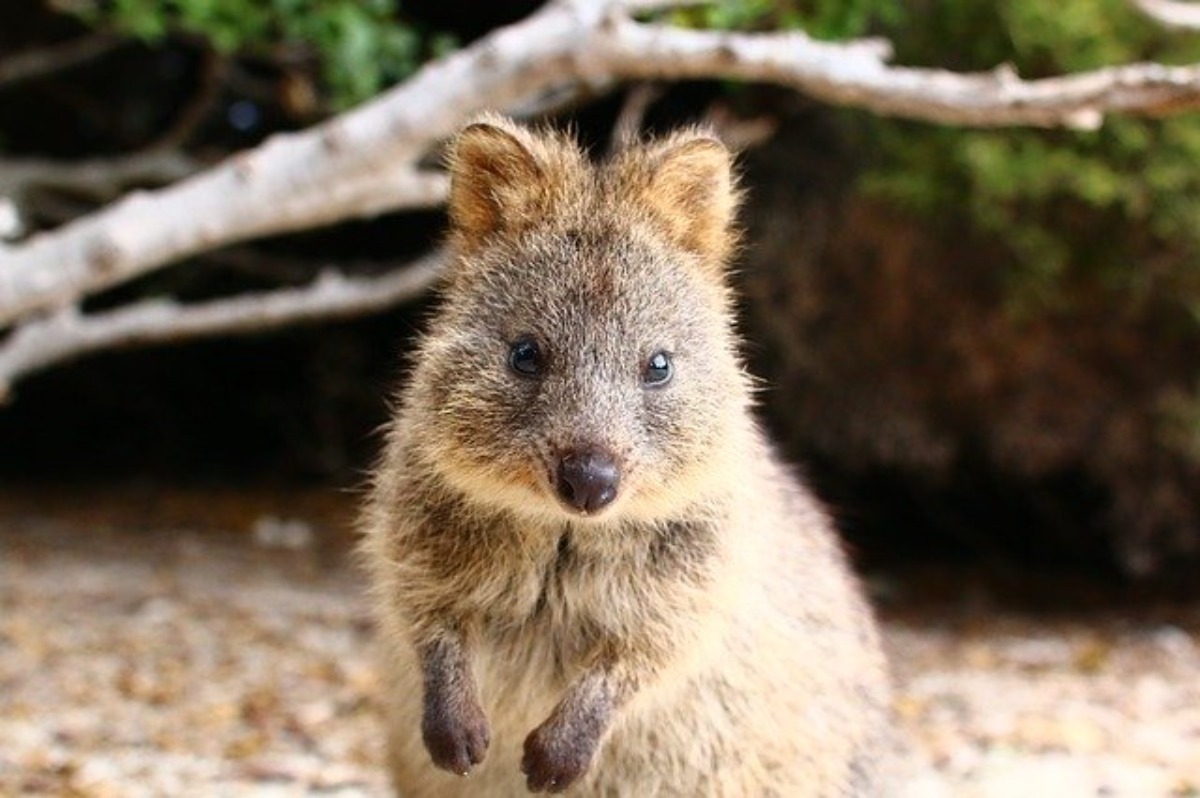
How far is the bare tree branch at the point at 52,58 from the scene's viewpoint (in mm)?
7785

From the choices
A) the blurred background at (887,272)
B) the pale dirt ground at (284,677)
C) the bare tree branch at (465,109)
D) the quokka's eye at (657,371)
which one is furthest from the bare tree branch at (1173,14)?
the pale dirt ground at (284,677)

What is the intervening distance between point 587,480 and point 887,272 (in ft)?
16.1

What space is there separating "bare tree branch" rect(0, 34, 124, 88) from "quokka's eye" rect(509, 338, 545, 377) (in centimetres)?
492

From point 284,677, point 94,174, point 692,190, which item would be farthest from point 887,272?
point 692,190

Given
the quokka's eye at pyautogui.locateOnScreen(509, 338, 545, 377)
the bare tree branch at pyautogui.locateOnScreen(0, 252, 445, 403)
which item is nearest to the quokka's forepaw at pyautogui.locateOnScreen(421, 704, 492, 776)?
the quokka's eye at pyautogui.locateOnScreen(509, 338, 545, 377)

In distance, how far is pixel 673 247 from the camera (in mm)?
3891

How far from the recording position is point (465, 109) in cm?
520

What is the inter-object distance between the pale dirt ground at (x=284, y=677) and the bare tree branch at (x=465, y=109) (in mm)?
1553

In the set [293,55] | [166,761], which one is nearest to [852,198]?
[293,55]

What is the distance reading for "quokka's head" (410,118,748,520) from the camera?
346 cm

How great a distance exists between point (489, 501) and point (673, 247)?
2.59ft

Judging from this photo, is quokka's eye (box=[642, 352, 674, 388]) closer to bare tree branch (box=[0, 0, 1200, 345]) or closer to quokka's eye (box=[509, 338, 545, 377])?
quokka's eye (box=[509, 338, 545, 377])

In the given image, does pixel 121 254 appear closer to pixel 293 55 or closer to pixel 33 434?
pixel 293 55

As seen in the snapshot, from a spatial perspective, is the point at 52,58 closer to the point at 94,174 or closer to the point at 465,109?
the point at 94,174
